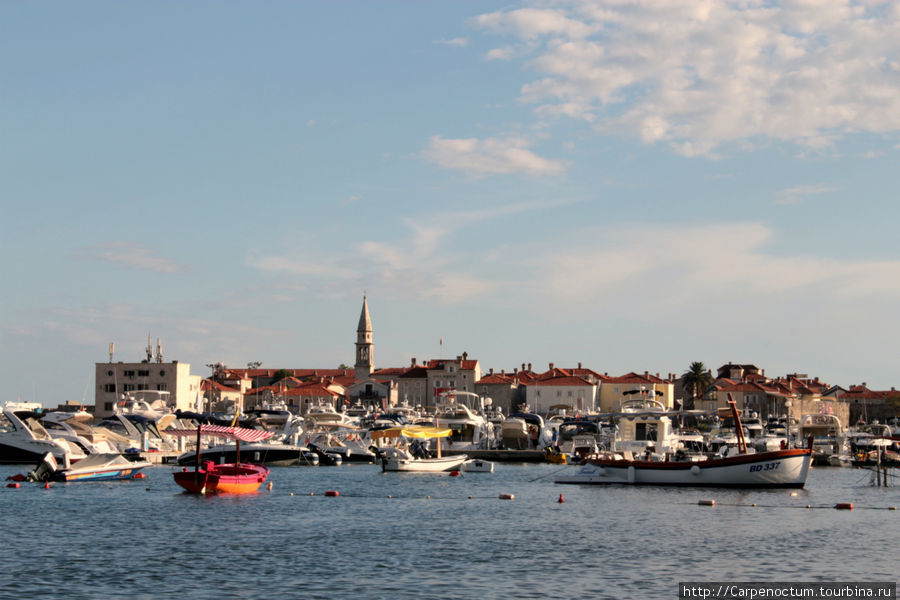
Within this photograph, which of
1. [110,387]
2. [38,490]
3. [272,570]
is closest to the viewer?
[272,570]

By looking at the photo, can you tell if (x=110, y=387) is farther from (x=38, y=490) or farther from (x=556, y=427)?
(x=38, y=490)

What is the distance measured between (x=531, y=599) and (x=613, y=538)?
14128mm

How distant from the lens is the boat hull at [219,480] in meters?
61.6

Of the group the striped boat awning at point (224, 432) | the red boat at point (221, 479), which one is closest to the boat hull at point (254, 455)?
the striped boat awning at point (224, 432)

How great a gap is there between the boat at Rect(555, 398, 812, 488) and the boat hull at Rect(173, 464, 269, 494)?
23.7m

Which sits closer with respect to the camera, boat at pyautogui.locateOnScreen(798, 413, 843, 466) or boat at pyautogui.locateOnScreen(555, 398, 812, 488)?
boat at pyautogui.locateOnScreen(555, 398, 812, 488)

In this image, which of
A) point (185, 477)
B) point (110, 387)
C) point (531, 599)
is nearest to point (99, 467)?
point (185, 477)

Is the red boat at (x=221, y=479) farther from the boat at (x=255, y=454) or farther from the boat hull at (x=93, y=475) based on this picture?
the boat at (x=255, y=454)

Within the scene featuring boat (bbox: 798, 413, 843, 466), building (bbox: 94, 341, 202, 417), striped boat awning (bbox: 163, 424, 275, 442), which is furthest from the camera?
building (bbox: 94, 341, 202, 417)

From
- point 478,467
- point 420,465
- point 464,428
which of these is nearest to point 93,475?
point 420,465

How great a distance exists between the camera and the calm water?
31.6 m

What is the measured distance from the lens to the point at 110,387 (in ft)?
575

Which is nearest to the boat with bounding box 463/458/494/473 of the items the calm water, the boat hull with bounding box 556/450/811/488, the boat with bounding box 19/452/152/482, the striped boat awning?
the striped boat awning

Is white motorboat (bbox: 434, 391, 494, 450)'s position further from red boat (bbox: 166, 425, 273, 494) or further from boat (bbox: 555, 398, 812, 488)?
red boat (bbox: 166, 425, 273, 494)
